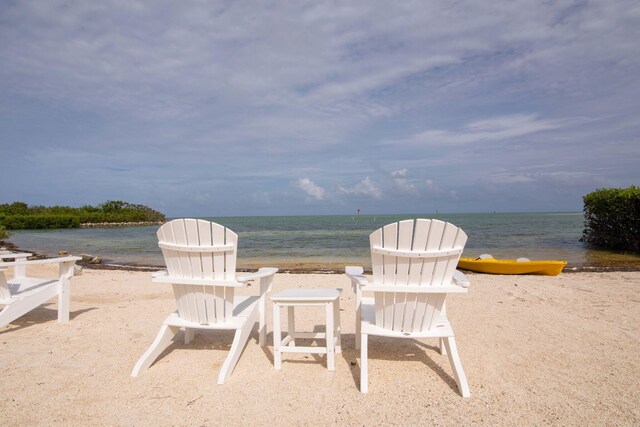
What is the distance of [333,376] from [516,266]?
25.9ft

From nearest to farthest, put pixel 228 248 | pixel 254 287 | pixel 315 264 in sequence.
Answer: pixel 228 248, pixel 254 287, pixel 315 264

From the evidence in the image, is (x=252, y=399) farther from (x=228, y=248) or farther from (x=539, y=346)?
(x=539, y=346)

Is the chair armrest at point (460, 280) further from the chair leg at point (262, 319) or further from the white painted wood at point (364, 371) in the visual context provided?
the chair leg at point (262, 319)

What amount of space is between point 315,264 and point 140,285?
19.9 ft

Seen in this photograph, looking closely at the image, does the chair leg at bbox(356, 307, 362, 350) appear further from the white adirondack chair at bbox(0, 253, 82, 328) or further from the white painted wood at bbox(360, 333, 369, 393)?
the white adirondack chair at bbox(0, 253, 82, 328)

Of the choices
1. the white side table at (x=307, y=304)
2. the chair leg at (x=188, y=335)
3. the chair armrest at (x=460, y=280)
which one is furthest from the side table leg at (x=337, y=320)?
the chair leg at (x=188, y=335)

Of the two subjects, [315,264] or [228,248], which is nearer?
[228,248]

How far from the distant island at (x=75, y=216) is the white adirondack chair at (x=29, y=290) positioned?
40.0 metres

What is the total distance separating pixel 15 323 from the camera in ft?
16.6

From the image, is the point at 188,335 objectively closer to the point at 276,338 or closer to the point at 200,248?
the point at 276,338

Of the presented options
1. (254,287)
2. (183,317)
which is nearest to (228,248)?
(183,317)

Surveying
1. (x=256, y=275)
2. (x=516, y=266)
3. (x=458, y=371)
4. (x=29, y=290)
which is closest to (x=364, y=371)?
(x=458, y=371)

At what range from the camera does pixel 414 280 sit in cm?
319

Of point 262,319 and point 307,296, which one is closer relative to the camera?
point 307,296
